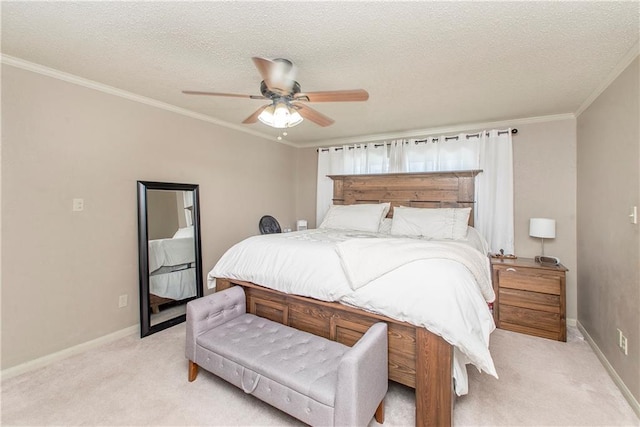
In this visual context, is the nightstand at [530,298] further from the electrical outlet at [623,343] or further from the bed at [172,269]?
the bed at [172,269]

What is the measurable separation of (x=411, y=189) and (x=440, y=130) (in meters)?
0.88

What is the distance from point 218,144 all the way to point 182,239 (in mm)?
1307

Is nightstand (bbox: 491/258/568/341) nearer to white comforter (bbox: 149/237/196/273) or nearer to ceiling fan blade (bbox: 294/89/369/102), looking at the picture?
ceiling fan blade (bbox: 294/89/369/102)

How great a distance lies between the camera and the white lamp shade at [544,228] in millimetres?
3023

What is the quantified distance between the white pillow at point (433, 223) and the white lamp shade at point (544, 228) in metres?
0.67

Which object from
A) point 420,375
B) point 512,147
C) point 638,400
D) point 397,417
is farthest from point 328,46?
point 638,400

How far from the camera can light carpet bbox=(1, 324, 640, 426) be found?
173cm

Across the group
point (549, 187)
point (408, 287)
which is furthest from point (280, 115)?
point (549, 187)

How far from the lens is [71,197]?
8.02 feet

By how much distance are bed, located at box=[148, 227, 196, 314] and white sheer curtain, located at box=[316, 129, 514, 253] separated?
8.48 ft

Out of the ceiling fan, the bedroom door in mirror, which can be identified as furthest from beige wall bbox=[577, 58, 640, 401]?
the bedroom door in mirror

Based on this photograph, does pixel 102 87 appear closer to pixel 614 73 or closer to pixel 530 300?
pixel 614 73

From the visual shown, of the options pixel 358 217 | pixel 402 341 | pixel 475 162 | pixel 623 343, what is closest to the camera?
pixel 402 341

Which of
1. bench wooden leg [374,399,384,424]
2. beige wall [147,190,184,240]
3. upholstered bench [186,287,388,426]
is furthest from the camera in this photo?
beige wall [147,190,184,240]
